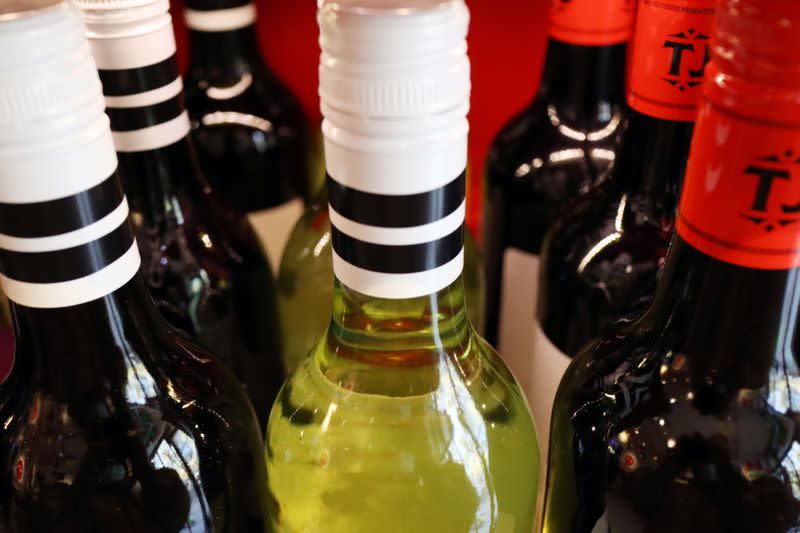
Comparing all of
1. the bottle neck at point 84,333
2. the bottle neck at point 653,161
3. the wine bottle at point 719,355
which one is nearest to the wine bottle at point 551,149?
the bottle neck at point 653,161

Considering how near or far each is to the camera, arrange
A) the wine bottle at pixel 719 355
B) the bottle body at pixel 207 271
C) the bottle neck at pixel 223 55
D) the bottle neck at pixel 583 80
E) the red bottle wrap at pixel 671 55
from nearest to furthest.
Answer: the wine bottle at pixel 719 355 → the red bottle wrap at pixel 671 55 → the bottle body at pixel 207 271 → the bottle neck at pixel 583 80 → the bottle neck at pixel 223 55

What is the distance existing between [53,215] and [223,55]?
17.4 inches

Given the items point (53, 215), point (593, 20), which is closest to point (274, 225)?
point (593, 20)

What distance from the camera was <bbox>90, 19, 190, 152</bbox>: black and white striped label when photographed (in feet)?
1.47

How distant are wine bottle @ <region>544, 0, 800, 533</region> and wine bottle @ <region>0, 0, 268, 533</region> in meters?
0.19

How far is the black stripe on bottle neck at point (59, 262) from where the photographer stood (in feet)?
1.13

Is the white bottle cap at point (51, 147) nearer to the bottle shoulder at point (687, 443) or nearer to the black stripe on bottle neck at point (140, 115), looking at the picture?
the black stripe on bottle neck at point (140, 115)

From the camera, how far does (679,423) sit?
1.24 feet

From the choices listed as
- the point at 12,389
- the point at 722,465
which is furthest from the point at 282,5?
the point at 722,465

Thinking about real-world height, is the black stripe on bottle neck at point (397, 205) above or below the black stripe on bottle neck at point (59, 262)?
above

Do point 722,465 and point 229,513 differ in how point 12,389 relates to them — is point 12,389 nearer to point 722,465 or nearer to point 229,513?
point 229,513

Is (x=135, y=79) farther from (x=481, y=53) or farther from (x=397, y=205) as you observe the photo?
(x=481, y=53)

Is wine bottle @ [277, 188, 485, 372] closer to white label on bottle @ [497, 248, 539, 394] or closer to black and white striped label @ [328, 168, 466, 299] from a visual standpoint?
white label on bottle @ [497, 248, 539, 394]

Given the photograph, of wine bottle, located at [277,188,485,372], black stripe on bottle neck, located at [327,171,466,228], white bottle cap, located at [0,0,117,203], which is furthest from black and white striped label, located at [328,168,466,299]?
wine bottle, located at [277,188,485,372]
